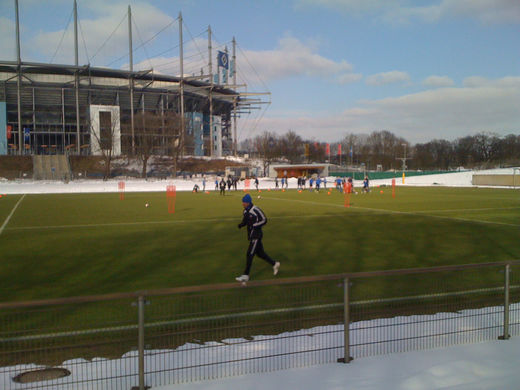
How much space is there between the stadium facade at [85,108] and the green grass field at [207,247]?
195 feet

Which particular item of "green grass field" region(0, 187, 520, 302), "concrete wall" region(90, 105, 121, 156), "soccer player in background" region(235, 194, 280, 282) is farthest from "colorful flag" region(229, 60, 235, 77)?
"soccer player in background" region(235, 194, 280, 282)

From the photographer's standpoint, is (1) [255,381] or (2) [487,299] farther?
(2) [487,299]

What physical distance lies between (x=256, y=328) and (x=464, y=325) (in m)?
3.08

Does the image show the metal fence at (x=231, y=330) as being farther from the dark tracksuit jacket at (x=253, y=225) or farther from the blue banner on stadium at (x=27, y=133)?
the blue banner on stadium at (x=27, y=133)

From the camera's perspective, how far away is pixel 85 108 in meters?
90.5

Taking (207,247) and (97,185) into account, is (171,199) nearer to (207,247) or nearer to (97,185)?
(97,185)

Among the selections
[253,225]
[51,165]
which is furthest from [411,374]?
[51,165]

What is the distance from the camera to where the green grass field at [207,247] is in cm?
1046

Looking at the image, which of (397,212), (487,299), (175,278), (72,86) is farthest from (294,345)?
(72,86)

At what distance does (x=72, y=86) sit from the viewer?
86938 mm

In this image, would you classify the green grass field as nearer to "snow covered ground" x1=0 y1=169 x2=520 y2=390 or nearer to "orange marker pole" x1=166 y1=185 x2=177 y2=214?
"orange marker pole" x1=166 y1=185 x2=177 y2=214

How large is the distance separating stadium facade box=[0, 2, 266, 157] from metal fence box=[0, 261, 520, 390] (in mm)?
72398

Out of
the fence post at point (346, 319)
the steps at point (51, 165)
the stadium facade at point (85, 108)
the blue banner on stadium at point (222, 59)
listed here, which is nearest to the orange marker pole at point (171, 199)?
the fence post at point (346, 319)

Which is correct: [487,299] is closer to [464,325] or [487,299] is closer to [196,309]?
[464,325]
